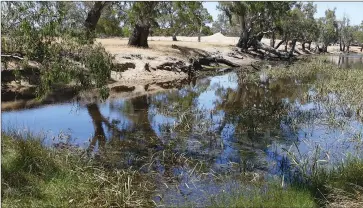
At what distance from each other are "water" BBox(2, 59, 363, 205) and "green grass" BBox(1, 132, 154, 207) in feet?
2.54

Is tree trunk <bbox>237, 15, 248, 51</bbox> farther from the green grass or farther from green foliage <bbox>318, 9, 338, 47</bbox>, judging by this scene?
the green grass

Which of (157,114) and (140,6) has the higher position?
(140,6)

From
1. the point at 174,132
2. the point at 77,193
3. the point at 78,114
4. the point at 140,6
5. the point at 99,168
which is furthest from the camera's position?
the point at 140,6

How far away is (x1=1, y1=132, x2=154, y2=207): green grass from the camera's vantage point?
7.12 m

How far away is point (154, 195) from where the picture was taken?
8.09 m

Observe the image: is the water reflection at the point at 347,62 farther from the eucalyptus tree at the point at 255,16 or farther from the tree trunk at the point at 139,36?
the tree trunk at the point at 139,36

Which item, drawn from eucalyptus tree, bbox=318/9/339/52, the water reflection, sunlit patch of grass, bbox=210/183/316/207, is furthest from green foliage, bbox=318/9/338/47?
A: sunlit patch of grass, bbox=210/183/316/207

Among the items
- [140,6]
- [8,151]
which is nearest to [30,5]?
[8,151]

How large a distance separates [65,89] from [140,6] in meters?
11.1

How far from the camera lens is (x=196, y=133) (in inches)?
526

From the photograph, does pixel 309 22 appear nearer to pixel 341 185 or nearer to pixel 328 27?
pixel 328 27

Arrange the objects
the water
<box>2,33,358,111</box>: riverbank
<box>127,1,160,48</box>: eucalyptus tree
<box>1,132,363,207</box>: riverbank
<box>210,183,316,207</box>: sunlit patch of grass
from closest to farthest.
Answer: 1. <box>210,183,316,207</box>: sunlit patch of grass
2. <box>1,132,363,207</box>: riverbank
3. the water
4. <box>2,33,358,111</box>: riverbank
5. <box>127,1,160,48</box>: eucalyptus tree

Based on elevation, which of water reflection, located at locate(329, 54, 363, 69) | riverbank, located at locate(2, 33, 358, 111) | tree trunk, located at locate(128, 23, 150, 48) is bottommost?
water reflection, located at locate(329, 54, 363, 69)

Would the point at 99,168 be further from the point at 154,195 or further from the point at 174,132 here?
the point at 174,132
